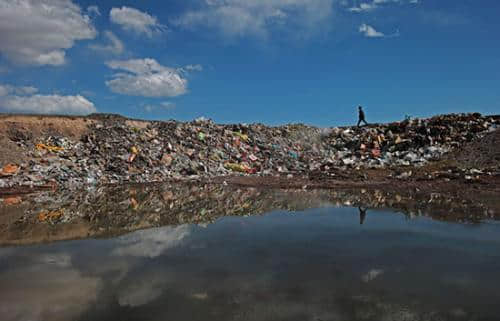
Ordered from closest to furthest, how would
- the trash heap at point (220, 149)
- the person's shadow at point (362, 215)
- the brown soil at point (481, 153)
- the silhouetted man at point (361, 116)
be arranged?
the person's shadow at point (362, 215) < the trash heap at point (220, 149) < the brown soil at point (481, 153) < the silhouetted man at point (361, 116)

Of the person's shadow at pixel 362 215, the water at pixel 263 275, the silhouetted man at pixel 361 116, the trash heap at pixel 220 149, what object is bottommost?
the water at pixel 263 275

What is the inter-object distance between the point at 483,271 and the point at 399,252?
1005 millimetres

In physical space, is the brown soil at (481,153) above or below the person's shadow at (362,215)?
above

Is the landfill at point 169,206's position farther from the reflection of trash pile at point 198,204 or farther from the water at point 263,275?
the water at point 263,275

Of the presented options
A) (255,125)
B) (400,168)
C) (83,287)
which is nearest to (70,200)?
(83,287)

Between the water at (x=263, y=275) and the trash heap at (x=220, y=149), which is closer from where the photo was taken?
the water at (x=263, y=275)

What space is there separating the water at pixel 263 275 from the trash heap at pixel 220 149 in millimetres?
8388

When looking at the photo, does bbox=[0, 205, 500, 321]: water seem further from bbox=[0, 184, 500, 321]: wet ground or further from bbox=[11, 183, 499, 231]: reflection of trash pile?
bbox=[11, 183, 499, 231]: reflection of trash pile

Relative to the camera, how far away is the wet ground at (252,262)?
326cm

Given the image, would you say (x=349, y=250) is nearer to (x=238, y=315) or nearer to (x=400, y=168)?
(x=238, y=315)

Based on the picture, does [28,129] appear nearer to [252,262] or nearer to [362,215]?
[362,215]

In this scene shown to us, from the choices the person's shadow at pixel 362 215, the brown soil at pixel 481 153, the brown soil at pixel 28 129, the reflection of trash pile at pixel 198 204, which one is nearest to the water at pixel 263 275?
the person's shadow at pixel 362 215

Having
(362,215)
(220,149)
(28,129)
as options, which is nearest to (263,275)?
(362,215)

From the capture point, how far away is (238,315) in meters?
3.13
